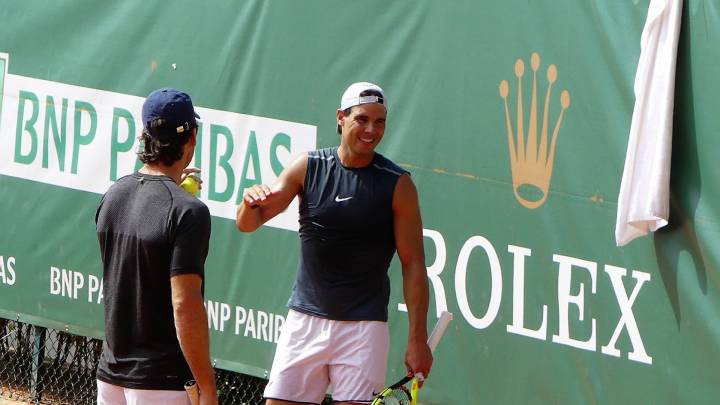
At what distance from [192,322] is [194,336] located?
0.04 metres

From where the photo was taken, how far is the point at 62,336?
768 cm

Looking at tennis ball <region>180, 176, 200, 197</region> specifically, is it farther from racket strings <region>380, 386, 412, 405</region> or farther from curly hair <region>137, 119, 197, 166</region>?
racket strings <region>380, 386, 412, 405</region>

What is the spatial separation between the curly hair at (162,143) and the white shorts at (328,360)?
1.15m

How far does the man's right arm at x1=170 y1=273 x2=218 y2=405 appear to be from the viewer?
3805 mm

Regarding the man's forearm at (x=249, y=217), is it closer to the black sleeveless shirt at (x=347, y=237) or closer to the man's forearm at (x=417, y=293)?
the black sleeveless shirt at (x=347, y=237)

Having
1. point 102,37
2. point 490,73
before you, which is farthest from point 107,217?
point 102,37

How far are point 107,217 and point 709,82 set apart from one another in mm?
2422

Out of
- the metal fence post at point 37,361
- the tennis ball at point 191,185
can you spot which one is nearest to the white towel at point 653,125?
the tennis ball at point 191,185

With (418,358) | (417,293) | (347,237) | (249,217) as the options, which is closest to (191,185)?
(249,217)

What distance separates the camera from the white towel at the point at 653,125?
497 centimetres

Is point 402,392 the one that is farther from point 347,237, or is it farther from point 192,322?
point 192,322

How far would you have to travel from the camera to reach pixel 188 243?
3822 mm

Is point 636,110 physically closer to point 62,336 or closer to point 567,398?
point 567,398

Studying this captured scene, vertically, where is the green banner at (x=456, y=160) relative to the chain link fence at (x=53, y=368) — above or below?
above
